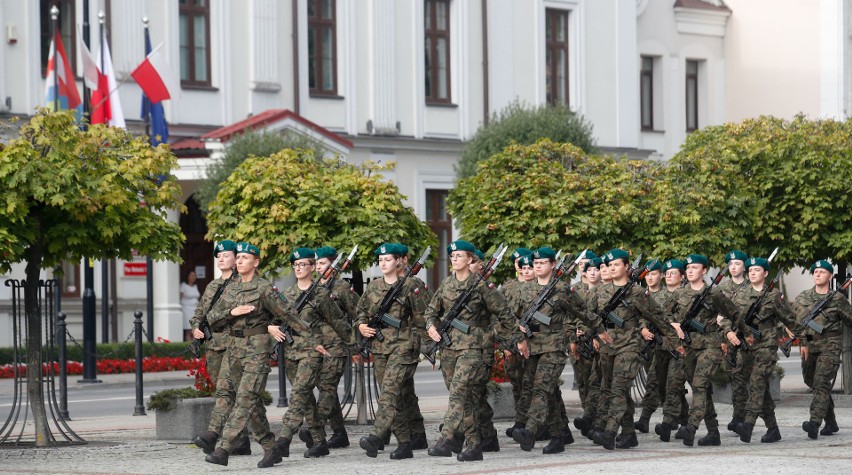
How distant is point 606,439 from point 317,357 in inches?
105

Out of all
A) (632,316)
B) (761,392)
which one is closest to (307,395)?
(632,316)

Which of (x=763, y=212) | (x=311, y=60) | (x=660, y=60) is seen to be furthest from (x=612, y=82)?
(x=763, y=212)

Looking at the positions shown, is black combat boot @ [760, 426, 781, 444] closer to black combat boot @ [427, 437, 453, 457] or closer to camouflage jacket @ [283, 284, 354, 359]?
black combat boot @ [427, 437, 453, 457]

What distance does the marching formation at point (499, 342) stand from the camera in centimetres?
1360

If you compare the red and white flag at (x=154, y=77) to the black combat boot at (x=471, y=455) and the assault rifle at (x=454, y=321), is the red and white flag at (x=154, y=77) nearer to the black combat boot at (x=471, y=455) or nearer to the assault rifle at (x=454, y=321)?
the assault rifle at (x=454, y=321)

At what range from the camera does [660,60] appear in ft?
140

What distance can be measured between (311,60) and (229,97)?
2406 millimetres

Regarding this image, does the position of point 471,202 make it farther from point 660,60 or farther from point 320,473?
point 660,60

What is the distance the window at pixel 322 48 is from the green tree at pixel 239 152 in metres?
4.85

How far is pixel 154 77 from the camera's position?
28.8 meters

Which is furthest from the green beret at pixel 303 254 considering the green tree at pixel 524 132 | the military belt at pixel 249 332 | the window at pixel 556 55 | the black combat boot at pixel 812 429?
the window at pixel 556 55

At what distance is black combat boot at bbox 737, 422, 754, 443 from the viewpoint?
600 inches

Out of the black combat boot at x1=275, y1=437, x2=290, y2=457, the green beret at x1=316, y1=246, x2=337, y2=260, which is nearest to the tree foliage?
the green beret at x1=316, y1=246, x2=337, y2=260

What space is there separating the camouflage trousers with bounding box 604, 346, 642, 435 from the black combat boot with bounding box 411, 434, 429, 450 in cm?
164
